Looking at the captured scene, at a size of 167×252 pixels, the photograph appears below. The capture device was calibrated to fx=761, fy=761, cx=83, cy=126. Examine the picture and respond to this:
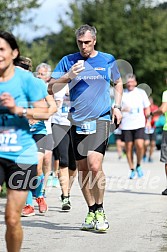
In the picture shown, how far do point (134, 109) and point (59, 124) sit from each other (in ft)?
17.5

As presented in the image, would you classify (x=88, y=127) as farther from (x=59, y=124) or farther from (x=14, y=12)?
(x=14, y=12)

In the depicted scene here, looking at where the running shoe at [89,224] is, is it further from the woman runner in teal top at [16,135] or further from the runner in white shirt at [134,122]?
the runner in white shirt at [134,122]

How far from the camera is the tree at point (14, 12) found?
688 inches

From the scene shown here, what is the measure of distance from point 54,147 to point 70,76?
3426 mm

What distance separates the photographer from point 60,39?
48.5 m

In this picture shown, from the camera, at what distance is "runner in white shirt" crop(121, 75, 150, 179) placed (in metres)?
15.8

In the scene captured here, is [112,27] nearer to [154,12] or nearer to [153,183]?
[154,12]

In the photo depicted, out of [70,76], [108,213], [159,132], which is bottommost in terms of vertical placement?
[159,132]

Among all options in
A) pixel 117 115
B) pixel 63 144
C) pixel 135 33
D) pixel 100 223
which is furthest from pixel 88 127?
pixel 135 33

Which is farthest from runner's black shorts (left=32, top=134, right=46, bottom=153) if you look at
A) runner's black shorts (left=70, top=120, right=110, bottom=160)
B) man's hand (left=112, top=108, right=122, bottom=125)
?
man's hand (left=112, top=108, right=122, bottom=125)

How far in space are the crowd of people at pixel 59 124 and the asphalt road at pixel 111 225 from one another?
0.27m

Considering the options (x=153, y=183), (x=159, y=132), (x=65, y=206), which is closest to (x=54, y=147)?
(x=65, y=206)

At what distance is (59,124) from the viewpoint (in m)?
11.2

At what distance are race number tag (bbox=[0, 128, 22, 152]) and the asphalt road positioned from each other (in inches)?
62.3
